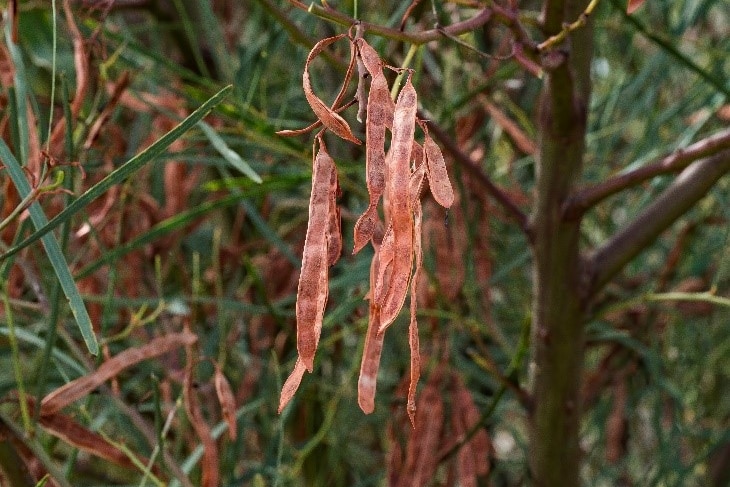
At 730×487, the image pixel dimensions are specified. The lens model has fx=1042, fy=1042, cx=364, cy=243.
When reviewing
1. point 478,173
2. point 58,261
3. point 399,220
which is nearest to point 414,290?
point 399,220

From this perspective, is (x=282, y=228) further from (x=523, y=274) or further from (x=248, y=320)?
(x=523, y=274)

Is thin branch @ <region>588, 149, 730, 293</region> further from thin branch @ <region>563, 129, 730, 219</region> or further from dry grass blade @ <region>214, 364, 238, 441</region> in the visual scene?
dry grass blade @ <region>214, 364, 238, 441</region>

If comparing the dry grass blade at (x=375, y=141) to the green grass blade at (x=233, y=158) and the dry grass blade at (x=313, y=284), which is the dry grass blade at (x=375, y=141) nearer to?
the dry grass blade at (x=313, y=284)

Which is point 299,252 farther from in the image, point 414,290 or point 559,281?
point 414,290

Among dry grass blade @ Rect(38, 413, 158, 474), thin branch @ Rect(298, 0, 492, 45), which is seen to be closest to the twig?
thin branch @ Rect(298, 0, 492, 45)

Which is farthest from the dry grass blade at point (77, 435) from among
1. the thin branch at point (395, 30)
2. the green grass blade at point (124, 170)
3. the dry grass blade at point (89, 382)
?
the thin branch at point (395, 30)

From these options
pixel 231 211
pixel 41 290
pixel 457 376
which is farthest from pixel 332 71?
pixel 41 290
